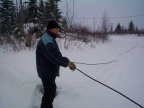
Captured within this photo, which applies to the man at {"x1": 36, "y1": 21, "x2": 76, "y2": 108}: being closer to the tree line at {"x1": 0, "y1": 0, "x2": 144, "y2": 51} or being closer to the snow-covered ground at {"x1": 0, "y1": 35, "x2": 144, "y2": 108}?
the snow-covered ground at {"x1": 0, "y1": 35, "x2": 144, "y2": 108}

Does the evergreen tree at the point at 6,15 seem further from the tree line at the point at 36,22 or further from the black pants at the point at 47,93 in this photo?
the black pants at the point at 47,93

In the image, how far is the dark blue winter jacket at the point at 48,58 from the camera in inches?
78.2

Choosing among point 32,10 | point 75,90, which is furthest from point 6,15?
point 75,90

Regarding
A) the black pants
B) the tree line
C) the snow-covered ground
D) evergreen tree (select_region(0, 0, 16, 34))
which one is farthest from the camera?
evergreen tree (select_region(0, 0, 16, 34))

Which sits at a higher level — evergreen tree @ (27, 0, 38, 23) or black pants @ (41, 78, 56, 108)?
evergreen tree @ (27, 0, 38, 23)

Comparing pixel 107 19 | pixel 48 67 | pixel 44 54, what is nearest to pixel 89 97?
pixel 48 67

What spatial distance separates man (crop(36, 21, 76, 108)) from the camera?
2.00 metres

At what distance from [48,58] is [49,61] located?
12cm

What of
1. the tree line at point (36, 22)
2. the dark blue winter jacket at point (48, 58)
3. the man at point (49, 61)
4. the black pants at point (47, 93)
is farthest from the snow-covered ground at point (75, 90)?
the tree line at point (36, 22)

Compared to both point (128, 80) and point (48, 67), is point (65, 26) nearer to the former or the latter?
point (128, 80)

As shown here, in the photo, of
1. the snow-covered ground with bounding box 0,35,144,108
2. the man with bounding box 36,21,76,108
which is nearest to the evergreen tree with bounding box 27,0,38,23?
the snow-covered ground with bounding box 0,35,144,108

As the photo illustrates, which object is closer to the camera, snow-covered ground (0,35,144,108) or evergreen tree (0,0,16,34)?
snow-covered ground (0,35,144,108)

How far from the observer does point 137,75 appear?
4383mm

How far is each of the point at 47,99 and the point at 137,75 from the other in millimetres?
3857
